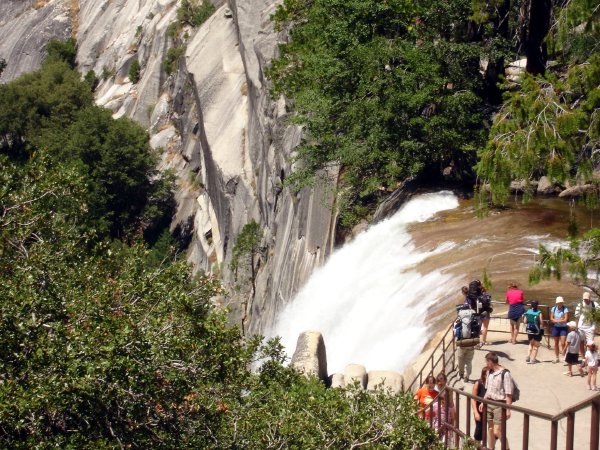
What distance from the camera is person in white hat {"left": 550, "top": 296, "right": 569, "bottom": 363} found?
15.2 m

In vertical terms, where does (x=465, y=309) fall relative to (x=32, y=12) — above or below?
below

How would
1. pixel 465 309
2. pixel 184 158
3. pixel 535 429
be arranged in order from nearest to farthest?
pixel 535 429
pixel 465 309
pixel 184 158

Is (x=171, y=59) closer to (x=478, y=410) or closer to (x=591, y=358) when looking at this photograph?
(x=591, y=358)

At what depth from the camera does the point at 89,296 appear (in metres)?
10.9

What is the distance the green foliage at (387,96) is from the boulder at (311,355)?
8.21 m

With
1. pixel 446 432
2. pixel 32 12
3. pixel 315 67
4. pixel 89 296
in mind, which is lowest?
pixel 446 432

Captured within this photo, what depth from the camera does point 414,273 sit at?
2055 cm

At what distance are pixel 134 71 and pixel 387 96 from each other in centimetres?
3706

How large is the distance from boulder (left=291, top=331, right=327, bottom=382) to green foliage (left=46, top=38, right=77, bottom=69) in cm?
5354

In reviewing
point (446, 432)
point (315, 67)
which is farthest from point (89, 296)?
point (315, 67)

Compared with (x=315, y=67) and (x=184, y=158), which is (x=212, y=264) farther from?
(x=315, y=67)

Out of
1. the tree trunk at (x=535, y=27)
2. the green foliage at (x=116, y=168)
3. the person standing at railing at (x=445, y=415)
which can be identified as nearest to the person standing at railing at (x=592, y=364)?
the person standing at railing at (x=445, y=415)

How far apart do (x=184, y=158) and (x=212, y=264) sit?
897 cm

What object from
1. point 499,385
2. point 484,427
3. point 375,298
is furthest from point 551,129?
point 375,298
